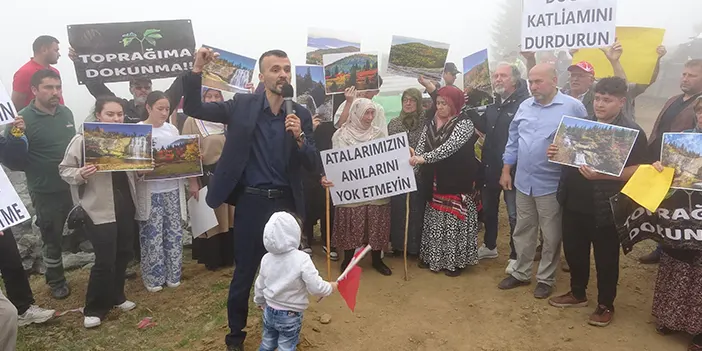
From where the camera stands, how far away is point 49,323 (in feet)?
14.1

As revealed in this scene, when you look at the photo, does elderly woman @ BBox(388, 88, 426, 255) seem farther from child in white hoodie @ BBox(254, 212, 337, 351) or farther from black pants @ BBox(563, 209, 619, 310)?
child in white hoodie @ BBox(254, 212, 337, 351)

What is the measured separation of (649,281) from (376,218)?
302cm

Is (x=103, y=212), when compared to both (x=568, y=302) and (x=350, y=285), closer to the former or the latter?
(x=350, y=285)

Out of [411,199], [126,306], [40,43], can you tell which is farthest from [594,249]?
[40,43]

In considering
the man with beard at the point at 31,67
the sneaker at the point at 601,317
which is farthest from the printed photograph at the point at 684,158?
the man with beard at the point at 31,67

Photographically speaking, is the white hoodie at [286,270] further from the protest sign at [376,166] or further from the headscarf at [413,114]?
the headscarf at [413,114]

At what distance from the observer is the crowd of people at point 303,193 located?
131 inches

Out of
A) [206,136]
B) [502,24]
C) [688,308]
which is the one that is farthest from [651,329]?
[502,24]

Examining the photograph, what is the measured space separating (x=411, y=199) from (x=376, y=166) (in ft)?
3.17

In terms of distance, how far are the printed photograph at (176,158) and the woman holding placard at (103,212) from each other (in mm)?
264

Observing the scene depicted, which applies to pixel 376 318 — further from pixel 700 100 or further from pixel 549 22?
pixel 549 22

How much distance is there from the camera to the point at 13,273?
410 cm

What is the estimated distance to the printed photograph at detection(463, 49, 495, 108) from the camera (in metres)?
5.66

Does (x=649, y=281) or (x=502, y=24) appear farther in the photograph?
(x=502, y=24)
